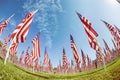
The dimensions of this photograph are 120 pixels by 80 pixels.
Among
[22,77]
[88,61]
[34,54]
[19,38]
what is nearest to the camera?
[22,77]

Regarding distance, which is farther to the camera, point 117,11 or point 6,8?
point 6,8

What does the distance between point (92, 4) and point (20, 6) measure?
6086mm

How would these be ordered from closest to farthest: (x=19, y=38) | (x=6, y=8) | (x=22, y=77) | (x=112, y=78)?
1. (x=112, y=78)
2. (x=22, y=77)
3. (x=19, y=38)
4. (x=6, y=8)

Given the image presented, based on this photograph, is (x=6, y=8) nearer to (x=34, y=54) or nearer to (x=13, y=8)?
(x=13, y=8)

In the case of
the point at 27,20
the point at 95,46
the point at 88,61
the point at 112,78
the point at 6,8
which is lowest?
the point at 112,78

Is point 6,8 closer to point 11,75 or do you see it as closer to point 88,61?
point 11,75

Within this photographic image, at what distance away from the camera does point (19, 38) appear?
17.9m

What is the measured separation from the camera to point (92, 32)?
18953mm

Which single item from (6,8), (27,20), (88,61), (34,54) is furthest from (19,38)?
(88,61)

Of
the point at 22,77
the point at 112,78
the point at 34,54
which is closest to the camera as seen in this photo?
the point at 112,78

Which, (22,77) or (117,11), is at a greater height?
(117,11)

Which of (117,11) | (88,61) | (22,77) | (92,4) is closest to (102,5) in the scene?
(92,4)

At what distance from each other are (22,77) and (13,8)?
10.2 meters

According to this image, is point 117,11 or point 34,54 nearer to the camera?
point 117,11
